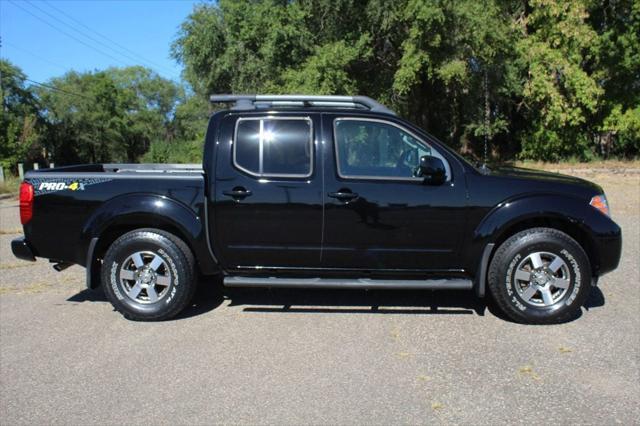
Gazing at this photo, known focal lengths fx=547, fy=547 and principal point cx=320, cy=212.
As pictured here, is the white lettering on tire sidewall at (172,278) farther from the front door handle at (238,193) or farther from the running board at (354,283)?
the front door handle at (238,193)

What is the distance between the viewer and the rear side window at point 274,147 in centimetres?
514

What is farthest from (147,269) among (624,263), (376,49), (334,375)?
(376,49)

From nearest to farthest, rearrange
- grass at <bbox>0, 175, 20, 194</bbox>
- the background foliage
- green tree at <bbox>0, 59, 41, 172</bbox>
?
the background foliage, grass at <bbox>0, 175, 20, 194</bbox>, green tree at <bbox>0, 59, 41, 172</bbox>

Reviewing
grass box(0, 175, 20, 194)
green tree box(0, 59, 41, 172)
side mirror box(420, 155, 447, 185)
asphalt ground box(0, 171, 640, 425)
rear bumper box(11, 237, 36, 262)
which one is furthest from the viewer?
green tree box(0, 59, 41, 172)

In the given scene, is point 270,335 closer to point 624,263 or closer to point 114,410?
point 114,410

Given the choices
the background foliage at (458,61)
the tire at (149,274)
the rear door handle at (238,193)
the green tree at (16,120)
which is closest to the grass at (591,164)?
the background foliage at (458,61)

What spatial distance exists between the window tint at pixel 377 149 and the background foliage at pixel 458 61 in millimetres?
13474

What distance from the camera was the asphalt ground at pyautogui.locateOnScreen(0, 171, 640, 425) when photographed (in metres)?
3.59

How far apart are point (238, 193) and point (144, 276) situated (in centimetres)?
122

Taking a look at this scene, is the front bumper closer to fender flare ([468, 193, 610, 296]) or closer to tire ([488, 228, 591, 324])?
fender flare ([468, 193, 610, 296])

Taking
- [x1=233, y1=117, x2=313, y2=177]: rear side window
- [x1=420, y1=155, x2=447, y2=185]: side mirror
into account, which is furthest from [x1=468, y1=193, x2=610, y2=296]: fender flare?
[x1=233, y1=117, x2=313, y2=177]: rear side window

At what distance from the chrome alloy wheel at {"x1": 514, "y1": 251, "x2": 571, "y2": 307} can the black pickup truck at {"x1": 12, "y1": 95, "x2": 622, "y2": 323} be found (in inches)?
0.5

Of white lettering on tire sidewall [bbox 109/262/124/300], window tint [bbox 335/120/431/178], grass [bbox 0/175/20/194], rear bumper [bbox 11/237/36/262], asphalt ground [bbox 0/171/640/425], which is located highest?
window tint [bbox 335/120/431/178]

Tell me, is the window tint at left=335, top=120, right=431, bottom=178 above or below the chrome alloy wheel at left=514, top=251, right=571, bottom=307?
above
